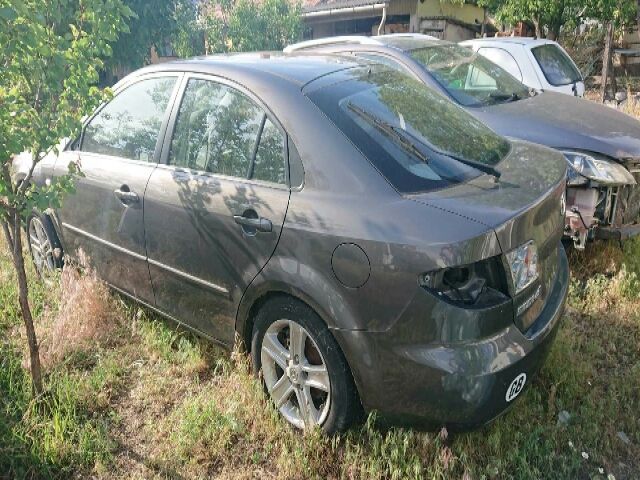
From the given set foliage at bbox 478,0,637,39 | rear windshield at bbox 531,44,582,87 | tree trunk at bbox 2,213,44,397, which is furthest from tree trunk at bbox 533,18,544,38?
tree trunk at bbox 2,213,44,397

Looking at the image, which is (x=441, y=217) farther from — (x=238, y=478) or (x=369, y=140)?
(x=238, y=478)

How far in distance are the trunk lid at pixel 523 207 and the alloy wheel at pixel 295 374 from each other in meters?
0.86

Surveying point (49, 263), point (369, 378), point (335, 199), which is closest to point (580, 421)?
point (369, 378)

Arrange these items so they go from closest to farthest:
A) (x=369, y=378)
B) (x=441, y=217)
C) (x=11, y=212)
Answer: (x=441, y=217), (x=369, y=378), (x=11, y=212)

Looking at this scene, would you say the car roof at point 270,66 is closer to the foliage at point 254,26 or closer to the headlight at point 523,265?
the headlight at point 523,265

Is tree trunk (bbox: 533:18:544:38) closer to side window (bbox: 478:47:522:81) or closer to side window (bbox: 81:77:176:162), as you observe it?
side window (bbox: 478:47:522:81)

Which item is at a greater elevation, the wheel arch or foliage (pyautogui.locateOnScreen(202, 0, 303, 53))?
foliage (pyautogui.locateOnScreen(202, 0, 303, 53))

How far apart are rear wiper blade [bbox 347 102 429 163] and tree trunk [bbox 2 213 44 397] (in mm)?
1733

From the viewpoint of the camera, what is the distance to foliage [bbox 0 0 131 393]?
242cm

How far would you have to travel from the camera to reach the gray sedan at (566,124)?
13.1ft

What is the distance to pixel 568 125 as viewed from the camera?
14.2 feet

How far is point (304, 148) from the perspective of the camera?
252 cm

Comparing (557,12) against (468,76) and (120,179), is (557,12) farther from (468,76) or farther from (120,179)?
(120,179)

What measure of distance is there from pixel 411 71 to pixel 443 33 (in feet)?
44.3
